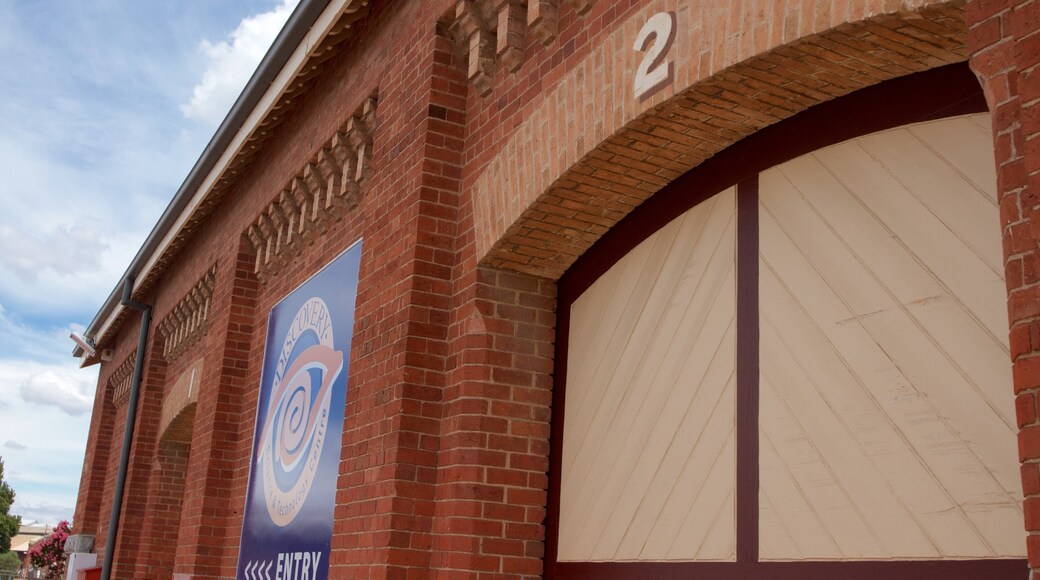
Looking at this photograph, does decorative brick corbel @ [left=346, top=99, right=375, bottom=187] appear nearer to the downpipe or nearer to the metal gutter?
the metal gutter

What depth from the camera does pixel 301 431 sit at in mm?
6941

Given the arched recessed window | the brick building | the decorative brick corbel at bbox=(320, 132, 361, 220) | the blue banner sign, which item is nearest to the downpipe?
the blue banner sign

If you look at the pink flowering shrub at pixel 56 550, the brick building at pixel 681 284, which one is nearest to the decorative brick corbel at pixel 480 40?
the brick building at pixel 681 284

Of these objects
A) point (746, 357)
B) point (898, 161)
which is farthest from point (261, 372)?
point (898, 161)

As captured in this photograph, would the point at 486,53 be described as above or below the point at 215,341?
above

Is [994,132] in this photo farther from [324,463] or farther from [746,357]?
[324,463]

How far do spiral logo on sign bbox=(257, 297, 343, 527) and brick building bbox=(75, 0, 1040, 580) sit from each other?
47 cm

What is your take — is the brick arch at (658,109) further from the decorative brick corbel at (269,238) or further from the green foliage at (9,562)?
the green foliage at (9,562)

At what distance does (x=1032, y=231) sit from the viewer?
2.39 metres

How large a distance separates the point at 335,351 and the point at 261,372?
91.6 inches

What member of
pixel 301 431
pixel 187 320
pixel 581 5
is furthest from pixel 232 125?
pixel 581 5

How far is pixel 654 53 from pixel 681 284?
105 centimetres

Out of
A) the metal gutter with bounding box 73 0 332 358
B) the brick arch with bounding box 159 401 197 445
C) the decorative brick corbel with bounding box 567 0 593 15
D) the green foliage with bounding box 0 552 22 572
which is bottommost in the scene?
the green foliage with bounding box 0 552 22 572

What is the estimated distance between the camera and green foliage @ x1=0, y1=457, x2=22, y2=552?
75125 millimetres
